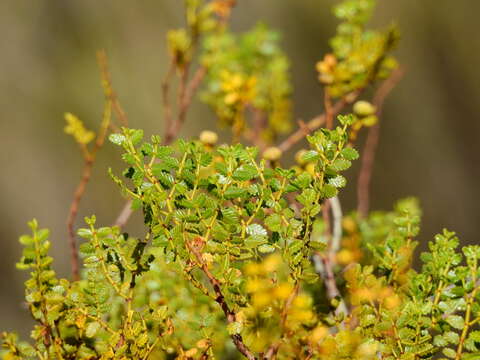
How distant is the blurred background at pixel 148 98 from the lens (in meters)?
1.12

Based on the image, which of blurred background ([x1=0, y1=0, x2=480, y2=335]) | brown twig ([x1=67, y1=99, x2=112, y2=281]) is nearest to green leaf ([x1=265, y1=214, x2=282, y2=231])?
brown twig ([x1=67, y1=99, x2=112, y2=281])

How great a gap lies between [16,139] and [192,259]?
1.00 meters

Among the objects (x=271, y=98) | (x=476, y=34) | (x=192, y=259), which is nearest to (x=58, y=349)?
(x=192, y=259)

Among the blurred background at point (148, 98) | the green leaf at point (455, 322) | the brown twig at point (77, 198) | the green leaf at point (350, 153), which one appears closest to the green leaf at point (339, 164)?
the green leaf at point (350, 153)

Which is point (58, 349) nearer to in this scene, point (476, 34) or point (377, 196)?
point (377, 196)

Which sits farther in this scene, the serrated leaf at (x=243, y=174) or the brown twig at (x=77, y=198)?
the brown twig at (x=77, y=198)

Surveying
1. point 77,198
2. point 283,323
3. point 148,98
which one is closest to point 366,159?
point 148,98

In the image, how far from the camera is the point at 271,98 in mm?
599

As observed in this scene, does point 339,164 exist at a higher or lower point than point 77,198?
lower

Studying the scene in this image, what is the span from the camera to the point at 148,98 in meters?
1.23

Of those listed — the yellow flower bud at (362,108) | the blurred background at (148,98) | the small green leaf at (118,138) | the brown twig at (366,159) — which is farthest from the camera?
the blurred background at (148,98)

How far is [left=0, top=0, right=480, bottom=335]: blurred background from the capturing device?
44.1 inches

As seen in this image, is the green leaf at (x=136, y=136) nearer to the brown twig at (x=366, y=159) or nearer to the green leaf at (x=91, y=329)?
the green leaf at (x=91, y=329)

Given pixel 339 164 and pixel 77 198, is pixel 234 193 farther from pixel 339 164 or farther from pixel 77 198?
pixel 77 198
